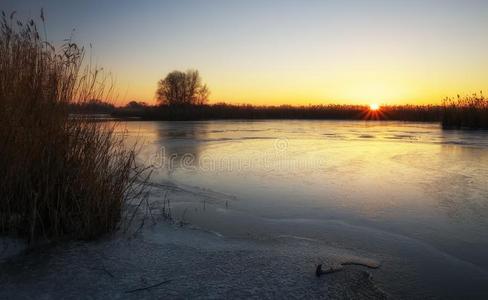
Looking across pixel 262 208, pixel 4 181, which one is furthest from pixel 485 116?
pixel 4 181

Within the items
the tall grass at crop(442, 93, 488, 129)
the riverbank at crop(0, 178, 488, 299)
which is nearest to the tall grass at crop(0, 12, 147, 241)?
the riverbank at crop(0, 178, 488, 299)

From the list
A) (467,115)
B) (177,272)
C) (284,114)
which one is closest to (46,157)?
(177,272)

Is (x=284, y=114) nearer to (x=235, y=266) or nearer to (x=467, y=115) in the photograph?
(x=467, y=115)

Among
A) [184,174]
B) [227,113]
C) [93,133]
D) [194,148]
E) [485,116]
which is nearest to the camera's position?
[93,133]

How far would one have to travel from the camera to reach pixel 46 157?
12.1 feet

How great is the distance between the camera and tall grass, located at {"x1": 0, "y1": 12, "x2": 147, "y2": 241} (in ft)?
11.6

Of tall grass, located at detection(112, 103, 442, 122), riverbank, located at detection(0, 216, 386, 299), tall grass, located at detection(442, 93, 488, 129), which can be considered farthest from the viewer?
tall grass, located at detection(112, 103, 442, 122)

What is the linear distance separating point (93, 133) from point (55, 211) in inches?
34.6

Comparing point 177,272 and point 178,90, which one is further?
point 178,90

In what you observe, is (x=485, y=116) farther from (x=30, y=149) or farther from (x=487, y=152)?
(x=30, y=149)

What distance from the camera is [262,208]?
17.8 ft

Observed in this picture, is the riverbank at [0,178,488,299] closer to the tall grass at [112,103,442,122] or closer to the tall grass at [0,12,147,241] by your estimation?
the tall grass at [0,12,147,241]

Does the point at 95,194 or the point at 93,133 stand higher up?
the point at 93,133

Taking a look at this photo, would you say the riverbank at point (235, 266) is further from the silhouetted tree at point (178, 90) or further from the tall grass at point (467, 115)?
the silhouetted tree at point (178, 90)
